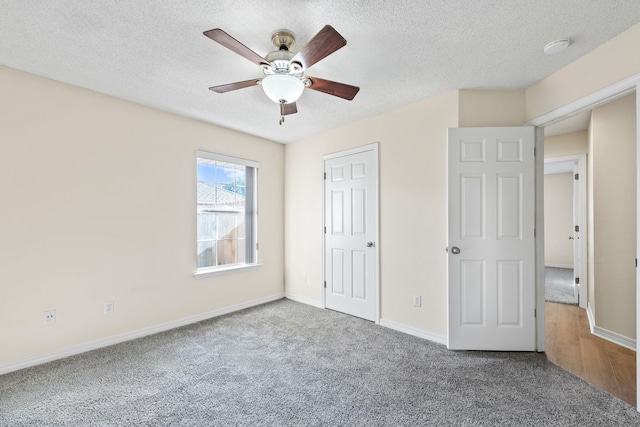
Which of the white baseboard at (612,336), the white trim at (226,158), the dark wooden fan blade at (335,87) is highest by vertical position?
the dark wooden fan blade at (335,87)

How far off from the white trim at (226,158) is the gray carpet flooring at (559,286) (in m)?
4.90

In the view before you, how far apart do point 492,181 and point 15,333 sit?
441 cm

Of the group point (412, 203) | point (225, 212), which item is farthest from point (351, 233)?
point (225, 212)

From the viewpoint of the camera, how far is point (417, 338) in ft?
10.1

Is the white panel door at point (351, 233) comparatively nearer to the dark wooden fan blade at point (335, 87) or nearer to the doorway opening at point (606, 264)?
the dark wooden fan blade at point (335, 87)

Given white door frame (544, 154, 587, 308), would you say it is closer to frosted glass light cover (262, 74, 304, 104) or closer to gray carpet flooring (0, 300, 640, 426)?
gray carpet flooring (0, 300, 640, 426)

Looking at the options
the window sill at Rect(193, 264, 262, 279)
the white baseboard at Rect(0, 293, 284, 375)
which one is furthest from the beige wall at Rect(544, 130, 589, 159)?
the white baseboard at Rect(0, 293, 284, 375)

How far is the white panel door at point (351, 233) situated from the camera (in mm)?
3639

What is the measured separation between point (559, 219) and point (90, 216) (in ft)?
29.4

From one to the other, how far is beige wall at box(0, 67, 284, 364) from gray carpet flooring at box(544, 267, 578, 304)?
4995 mm

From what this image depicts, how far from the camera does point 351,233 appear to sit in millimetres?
3865

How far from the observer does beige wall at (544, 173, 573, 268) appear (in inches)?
267

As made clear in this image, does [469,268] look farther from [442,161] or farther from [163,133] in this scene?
[163,133]

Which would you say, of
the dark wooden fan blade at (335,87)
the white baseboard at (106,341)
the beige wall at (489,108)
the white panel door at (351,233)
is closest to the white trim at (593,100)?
the beige wall at (489,108)
